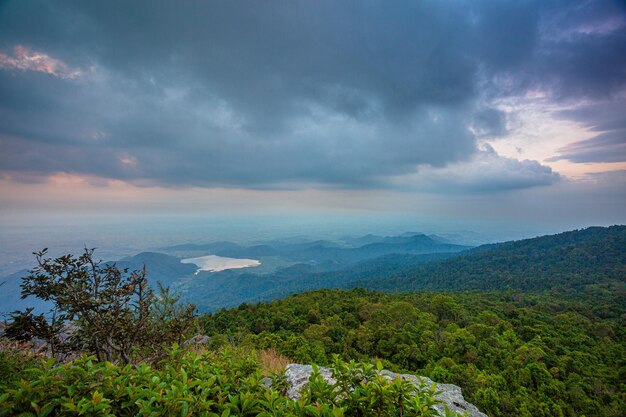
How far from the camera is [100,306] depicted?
3.98m

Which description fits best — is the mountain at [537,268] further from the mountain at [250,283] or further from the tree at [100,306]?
the tree at [100,306]

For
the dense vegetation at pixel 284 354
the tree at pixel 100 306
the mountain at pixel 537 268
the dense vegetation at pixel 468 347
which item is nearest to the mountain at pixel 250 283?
the mountain at pixel 537 268

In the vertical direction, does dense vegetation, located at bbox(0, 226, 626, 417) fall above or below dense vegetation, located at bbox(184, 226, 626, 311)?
above

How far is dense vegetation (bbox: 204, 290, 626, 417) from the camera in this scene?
33.2 feet

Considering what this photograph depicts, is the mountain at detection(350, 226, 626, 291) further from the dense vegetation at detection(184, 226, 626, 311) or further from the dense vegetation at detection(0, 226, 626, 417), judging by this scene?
the dense vegetation at detection(0, 226, 626, 417)

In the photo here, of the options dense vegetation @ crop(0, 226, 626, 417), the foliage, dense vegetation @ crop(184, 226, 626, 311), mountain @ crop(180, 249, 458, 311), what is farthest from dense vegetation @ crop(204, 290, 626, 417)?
mountain @ crop(180, 249, 458, 311)

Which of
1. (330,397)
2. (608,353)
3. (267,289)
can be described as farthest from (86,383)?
(267,289)

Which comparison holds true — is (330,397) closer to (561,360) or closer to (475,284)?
(561,360)

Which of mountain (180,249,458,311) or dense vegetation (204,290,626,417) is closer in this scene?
dense vegetation (204,290,626,417)

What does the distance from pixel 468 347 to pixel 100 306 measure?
52.5ft

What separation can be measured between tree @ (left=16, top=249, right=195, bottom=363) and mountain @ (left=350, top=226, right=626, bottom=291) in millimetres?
84220

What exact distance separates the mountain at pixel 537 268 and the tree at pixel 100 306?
276 feet

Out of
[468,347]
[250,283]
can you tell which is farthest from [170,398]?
[250,283]

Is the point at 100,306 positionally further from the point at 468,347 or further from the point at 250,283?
the point at 250,283
